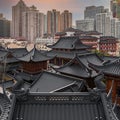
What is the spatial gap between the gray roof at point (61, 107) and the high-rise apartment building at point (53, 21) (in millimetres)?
139518

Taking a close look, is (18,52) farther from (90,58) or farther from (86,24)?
(86,24)

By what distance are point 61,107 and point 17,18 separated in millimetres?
149529

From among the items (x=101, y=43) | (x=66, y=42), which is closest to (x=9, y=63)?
(x=66, y=42)

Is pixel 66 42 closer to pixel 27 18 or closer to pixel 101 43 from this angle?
pixel 101 43

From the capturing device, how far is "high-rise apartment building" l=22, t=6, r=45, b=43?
14562 cm

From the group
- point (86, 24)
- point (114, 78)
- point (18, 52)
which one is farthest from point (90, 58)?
point (86, 24)

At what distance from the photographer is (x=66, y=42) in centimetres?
3516

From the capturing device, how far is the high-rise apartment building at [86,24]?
15594 cm

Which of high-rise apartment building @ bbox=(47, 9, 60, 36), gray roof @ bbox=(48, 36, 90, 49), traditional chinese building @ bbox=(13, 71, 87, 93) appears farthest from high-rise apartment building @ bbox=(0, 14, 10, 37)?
traditional chinese building @ bbox=(13, 71, 87, 93)

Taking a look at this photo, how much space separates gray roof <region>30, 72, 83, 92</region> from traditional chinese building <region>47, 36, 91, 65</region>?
14.5 meters

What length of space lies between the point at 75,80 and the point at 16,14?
145m

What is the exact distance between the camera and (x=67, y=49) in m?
33.4

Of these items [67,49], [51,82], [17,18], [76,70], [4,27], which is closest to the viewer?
[51,82]

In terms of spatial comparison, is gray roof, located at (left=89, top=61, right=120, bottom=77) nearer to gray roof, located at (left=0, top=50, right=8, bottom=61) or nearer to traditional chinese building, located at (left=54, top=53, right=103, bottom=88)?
traditional chinese building, located at (left=54, top=53, right=103, bottom=88)
